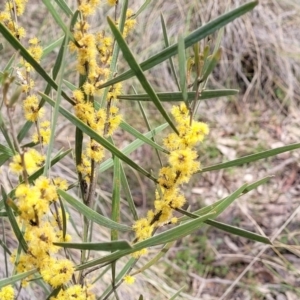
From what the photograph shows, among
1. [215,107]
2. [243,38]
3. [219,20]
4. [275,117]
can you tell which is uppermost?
[219,20]

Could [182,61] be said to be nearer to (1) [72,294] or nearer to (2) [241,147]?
(1) [72,294]

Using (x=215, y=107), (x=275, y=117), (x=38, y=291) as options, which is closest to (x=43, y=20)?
(x=215, y=107)

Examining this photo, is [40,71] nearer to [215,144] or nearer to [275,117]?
[215,144]

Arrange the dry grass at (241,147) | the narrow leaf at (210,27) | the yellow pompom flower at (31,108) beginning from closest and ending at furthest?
the narrow leaf at (210,27), the yellow pompom flower at (31,108), the dry grass at (241,147)

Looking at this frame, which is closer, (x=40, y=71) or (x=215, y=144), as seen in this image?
(x=40, y=71)

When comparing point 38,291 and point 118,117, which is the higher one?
point 118,117

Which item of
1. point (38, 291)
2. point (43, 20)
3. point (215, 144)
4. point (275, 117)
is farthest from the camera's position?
point (43, 20)

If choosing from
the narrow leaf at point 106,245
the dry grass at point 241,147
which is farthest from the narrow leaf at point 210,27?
the dry grass at point 241,147

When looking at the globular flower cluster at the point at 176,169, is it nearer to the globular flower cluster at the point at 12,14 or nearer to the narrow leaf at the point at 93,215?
the narrow leaf at the point at 93,215
